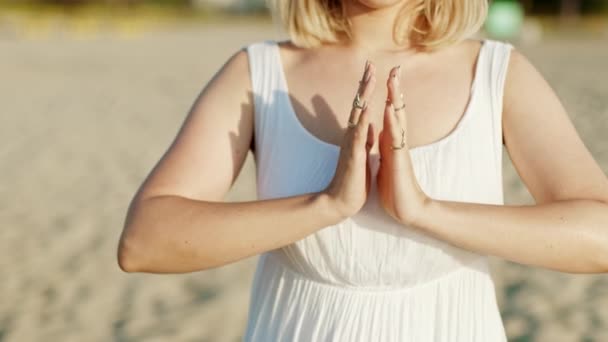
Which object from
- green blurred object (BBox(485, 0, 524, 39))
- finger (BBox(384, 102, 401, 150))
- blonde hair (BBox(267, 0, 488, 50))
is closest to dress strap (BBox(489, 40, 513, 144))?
blonde hair (BBox(267, 0, 488, 50))

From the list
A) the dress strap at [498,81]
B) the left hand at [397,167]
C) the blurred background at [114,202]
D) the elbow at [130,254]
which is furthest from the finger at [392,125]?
the blurred background at [114,202]

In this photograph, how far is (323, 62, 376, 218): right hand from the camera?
5.42ft

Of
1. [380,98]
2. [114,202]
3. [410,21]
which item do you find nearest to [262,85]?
[380,98]

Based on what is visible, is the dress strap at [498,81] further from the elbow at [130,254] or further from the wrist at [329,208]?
the elbow at [130,254]

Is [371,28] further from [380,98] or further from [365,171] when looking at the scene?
[365,171]

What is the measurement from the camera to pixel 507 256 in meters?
1.78

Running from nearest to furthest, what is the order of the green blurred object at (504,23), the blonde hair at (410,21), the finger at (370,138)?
the finger at (370,138) < the blonde hair at (410,21) < the green blurred object at (504,23)

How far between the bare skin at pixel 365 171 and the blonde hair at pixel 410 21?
0.03 metres

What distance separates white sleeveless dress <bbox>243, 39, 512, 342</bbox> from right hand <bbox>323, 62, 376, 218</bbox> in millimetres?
117

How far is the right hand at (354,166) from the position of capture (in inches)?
65.1

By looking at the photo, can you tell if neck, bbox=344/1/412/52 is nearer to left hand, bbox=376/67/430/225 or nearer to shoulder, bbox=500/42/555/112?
shoulder, bbox=500/42/555/112

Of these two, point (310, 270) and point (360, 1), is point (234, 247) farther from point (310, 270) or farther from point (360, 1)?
point (360, 1)

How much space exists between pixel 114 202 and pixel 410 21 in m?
6.85

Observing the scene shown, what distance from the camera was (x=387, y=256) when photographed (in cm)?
180
